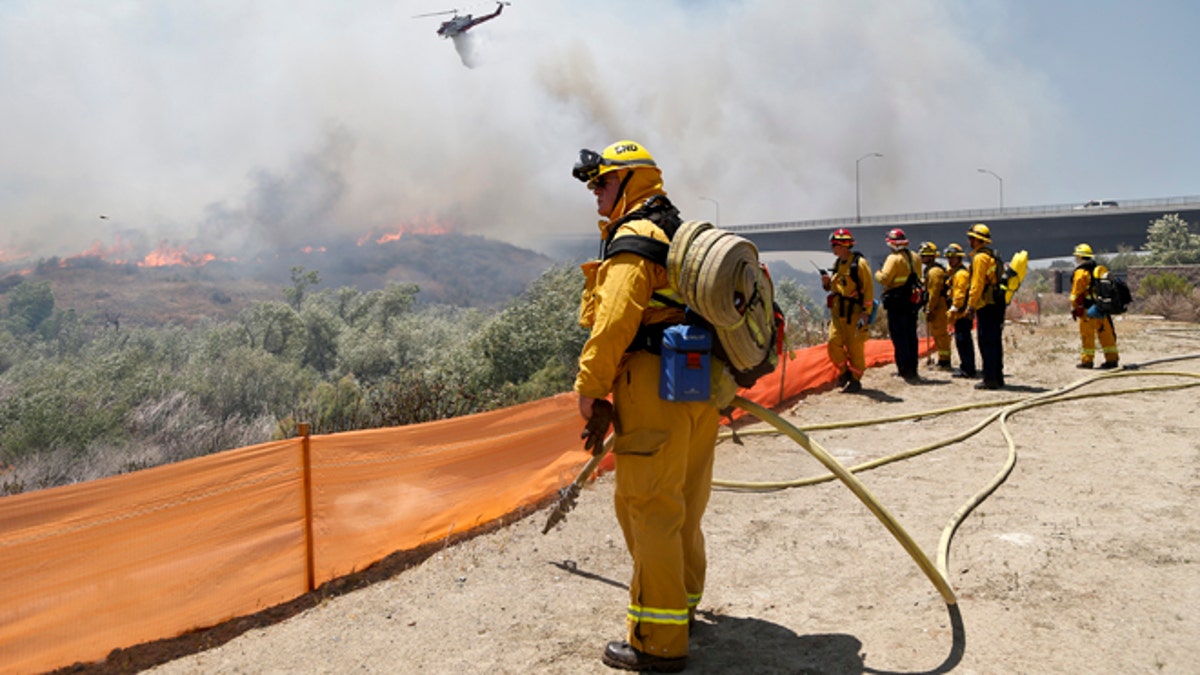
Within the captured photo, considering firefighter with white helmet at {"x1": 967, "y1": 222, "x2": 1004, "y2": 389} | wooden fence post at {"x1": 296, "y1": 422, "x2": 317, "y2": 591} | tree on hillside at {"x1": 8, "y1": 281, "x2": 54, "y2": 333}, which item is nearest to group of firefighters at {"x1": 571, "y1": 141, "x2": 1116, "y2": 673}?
wooden fence post at {"x1": 296, "y1": 422, "x2": 317, "y2": 591}

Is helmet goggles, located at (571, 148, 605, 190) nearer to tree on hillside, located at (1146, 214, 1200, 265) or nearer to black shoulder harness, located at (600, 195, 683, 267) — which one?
black shoulder harness, located at (600, 195, 683, 267)

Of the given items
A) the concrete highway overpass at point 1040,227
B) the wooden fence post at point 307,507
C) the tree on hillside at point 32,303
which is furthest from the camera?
the concrete highway overpass at point 1040,227

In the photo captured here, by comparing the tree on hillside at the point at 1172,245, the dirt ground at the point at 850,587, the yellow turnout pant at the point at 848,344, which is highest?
the tree on hillside at the point at 1172,245

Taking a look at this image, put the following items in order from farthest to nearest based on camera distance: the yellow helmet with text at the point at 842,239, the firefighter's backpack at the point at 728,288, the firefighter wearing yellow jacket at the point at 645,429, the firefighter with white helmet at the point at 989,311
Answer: the firefighter with white helmet at the point at 989,311, the yellow helmet with text at the point at 842,239, the firefighter wearing yellow jacket at the point at 645,429, the firefighter's backpack at the point at 728,288

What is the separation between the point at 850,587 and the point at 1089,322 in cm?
885

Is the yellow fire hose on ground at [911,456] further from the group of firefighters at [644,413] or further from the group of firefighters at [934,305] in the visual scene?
the group of firefighters at [934,305]

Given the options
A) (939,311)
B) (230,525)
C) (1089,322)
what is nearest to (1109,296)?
(1089,322)

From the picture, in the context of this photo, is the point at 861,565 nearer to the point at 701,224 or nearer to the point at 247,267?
the point at 701,224

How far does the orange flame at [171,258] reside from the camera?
72.6 meters

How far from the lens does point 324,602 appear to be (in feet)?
14.5

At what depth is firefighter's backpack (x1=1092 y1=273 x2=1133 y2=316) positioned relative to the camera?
34.3ft

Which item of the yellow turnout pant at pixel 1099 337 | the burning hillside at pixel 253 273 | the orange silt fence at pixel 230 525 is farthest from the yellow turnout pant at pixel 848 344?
the burning hillside at pixel 253 273

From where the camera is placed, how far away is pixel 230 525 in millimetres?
4383

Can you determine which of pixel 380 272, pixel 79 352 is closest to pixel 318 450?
pixel 79 352
